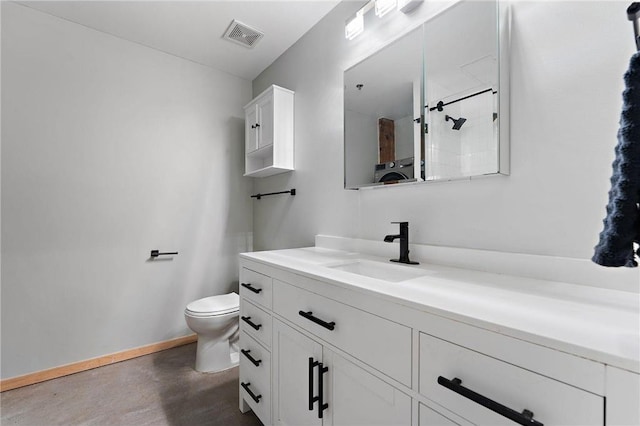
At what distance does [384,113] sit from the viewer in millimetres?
1515

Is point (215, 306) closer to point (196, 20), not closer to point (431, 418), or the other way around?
point (431, 418)

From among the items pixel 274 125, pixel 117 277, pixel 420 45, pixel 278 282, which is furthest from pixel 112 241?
pixel 420 45

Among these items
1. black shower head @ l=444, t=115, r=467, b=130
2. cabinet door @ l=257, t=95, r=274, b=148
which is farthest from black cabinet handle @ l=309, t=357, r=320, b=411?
cabinet door @ l=257, t=95, r=274, b=148

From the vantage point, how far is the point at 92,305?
2.15m

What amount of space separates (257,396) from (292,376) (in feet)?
1.33

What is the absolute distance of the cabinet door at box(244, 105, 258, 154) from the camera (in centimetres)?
246

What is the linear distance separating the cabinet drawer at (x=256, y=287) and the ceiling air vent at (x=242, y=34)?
1.82 meters

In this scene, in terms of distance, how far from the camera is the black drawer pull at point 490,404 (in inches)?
20.5

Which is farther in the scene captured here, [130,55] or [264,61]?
[264,61]

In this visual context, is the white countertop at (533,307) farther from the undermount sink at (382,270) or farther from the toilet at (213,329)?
the toilet at (213,329)

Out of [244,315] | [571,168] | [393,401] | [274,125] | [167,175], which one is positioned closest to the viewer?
[393,401]

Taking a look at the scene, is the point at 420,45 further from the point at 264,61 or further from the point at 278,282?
the point at 264,61

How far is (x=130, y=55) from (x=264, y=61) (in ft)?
3.63

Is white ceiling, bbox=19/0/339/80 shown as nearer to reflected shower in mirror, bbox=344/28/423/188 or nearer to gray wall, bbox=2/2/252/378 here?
gray wall, bbox=2/2/252/378
